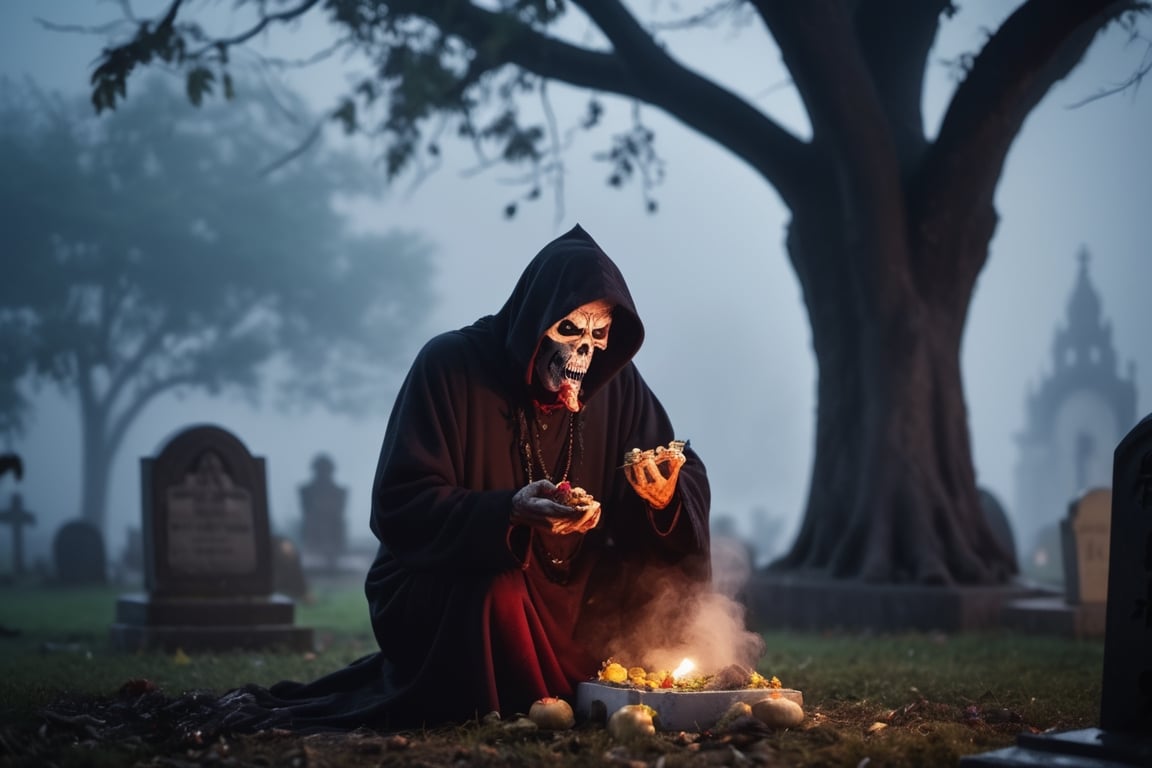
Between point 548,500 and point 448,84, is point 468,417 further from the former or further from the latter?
point 448,84

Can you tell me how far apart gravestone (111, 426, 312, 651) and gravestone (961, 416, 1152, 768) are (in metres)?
6.88

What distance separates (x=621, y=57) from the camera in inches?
488

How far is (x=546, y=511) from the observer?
4.82 m

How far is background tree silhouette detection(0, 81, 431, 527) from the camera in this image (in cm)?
3491

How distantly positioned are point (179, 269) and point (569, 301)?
114ft

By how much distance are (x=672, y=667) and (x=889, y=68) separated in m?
9.23

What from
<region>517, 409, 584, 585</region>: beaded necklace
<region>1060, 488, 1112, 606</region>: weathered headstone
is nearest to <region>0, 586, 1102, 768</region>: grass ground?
<region>517, 409, 584, 585</region>: beaded necklace

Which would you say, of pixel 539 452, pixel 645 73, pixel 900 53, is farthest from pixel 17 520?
pixel 539 452

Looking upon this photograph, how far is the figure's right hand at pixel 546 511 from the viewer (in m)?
4.82

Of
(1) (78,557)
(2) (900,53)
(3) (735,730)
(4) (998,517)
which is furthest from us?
(1) (78,557)

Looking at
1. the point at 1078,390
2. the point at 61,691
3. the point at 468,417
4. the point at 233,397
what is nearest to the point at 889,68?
the point at 468,417

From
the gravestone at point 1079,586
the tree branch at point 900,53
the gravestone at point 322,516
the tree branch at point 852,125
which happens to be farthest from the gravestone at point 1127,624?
the gravestone at point 322,516

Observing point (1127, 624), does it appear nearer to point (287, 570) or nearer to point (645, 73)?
point (645, 73)

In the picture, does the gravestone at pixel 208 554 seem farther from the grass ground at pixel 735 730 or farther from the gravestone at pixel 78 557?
the gravestone at pixel 78 557
